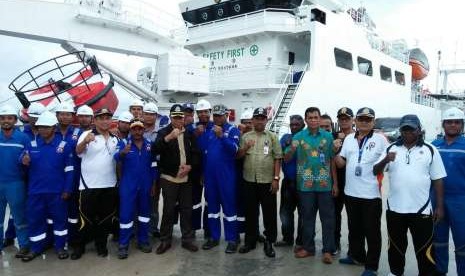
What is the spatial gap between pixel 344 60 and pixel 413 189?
12539 mm

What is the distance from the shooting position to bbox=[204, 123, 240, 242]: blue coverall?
4.32 metres

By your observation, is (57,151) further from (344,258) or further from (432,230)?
(432,230)

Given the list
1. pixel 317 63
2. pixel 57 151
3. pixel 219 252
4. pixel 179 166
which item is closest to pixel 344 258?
pixel 219 252

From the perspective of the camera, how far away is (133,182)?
4.14 metres

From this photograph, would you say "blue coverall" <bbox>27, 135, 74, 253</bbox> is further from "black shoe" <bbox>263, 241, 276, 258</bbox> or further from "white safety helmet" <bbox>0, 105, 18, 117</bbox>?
"black shoe" <bbox>263, 241, 276, 258</bbox>

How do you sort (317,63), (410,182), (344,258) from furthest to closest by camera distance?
1. (317,63)
2. (344,258)
3. (410,182)

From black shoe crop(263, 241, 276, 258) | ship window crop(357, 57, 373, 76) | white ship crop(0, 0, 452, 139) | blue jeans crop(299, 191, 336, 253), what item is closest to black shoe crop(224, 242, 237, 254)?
black shoe crop(263, 241, 276, 258)

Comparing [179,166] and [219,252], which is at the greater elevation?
[179,166]

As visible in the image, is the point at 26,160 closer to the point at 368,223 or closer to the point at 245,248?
the point at 245,248

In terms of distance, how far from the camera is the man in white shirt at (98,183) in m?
4.05

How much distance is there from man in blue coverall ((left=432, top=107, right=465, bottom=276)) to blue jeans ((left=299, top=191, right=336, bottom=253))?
993mm

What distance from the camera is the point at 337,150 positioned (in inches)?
160

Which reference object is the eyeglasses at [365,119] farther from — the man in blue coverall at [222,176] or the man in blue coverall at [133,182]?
the man in blue coverall at [133,182]

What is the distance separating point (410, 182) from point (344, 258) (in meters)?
1.28
